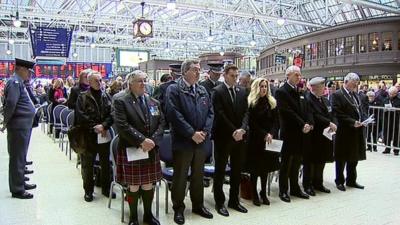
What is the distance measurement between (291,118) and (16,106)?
354 cm

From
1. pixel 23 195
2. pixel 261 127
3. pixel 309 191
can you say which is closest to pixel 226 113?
pixel 261 127

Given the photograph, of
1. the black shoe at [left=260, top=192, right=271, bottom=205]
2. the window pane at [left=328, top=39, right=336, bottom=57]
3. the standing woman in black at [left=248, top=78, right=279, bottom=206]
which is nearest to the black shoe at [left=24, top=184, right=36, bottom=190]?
the standing woman in black at [left=248, top=78, right=279, bottom=206]

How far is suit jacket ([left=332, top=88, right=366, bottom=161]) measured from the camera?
596 cm

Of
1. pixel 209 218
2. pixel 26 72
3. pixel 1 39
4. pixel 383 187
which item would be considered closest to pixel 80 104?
pixel 26 72

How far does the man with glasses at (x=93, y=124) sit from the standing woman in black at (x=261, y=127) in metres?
1.81

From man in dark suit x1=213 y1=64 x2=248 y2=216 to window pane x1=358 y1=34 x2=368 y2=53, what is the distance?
21.8m

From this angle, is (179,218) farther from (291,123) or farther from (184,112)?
(291,123)

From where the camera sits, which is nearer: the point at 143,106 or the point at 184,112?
the point at 143,106

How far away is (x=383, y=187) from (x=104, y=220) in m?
4.16

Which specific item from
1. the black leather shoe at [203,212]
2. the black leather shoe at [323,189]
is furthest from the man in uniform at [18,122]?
the black leather shoe at [323,189]

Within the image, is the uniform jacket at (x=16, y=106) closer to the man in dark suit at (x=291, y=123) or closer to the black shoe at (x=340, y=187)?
the man in dark suit at (x=291, y=123)

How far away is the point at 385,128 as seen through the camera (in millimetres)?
9469

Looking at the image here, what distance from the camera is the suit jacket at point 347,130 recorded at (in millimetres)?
5957

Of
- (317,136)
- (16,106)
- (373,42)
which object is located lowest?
(317,136)
